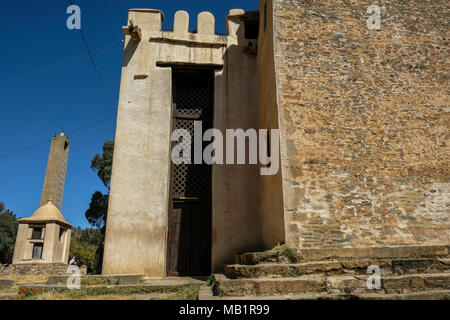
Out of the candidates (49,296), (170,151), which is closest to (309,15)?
(170,151)

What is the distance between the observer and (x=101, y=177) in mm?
24828

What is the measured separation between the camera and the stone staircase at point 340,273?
10.6 feet

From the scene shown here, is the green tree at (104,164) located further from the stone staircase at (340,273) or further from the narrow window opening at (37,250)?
the stone staircase at (340,273)

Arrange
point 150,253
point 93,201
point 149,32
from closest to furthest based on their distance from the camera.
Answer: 1. point 150,253
2. point 149,32
3. point 93,201

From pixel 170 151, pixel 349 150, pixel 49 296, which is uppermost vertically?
pixel 170 151

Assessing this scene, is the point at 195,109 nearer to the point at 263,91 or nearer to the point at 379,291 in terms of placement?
the point at 263,91

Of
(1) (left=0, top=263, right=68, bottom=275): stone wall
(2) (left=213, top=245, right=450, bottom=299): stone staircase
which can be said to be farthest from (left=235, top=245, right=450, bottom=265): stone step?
(1) (left=0, top=263, right=68, bottom=275): stone wall

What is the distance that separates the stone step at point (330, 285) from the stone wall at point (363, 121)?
1.14 meters

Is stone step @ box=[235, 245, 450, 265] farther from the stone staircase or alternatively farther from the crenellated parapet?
the crenellated parapet

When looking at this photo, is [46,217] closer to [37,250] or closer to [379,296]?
[37,250]

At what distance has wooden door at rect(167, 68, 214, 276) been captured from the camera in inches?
284

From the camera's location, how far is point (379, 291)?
10.4 feet

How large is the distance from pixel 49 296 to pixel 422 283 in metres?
4.80

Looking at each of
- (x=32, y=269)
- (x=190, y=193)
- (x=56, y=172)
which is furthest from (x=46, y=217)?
(x=56, y=172)
